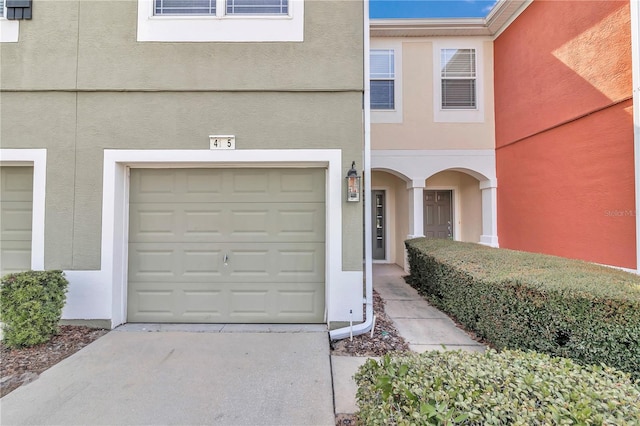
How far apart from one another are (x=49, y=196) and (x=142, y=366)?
2733 millimetres

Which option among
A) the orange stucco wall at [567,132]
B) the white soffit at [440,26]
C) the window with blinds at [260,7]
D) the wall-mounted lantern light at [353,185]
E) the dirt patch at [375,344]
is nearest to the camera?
the dirt patch at [375,344]

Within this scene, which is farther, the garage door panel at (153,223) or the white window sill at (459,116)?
the white window sill at (459,116)

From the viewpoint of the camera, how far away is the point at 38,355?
11.1ft

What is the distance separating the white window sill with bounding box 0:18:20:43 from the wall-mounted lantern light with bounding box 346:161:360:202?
196 inches

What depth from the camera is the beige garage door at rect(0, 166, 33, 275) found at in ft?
14.1

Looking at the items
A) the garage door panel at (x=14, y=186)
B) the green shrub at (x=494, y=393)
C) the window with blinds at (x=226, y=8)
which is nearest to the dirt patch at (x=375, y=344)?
the green shrub at (x=494, y=393)

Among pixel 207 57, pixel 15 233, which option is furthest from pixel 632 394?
pixel 15 233

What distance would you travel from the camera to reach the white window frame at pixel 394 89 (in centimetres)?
796

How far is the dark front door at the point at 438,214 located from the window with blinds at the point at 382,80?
Answer: 307cm

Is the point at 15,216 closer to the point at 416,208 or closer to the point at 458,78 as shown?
the point at 416,208

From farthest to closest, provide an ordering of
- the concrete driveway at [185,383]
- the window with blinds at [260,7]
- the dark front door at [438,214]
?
the dark front door at [438,214]
the window with blinds at [260,7]
the concrete driveway at [185,383]

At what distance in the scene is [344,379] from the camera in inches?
116

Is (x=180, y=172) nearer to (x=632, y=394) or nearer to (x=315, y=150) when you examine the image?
(x=315, y=150)

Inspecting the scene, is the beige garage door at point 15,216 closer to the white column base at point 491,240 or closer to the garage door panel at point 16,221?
the garage door panel at point 16,221
